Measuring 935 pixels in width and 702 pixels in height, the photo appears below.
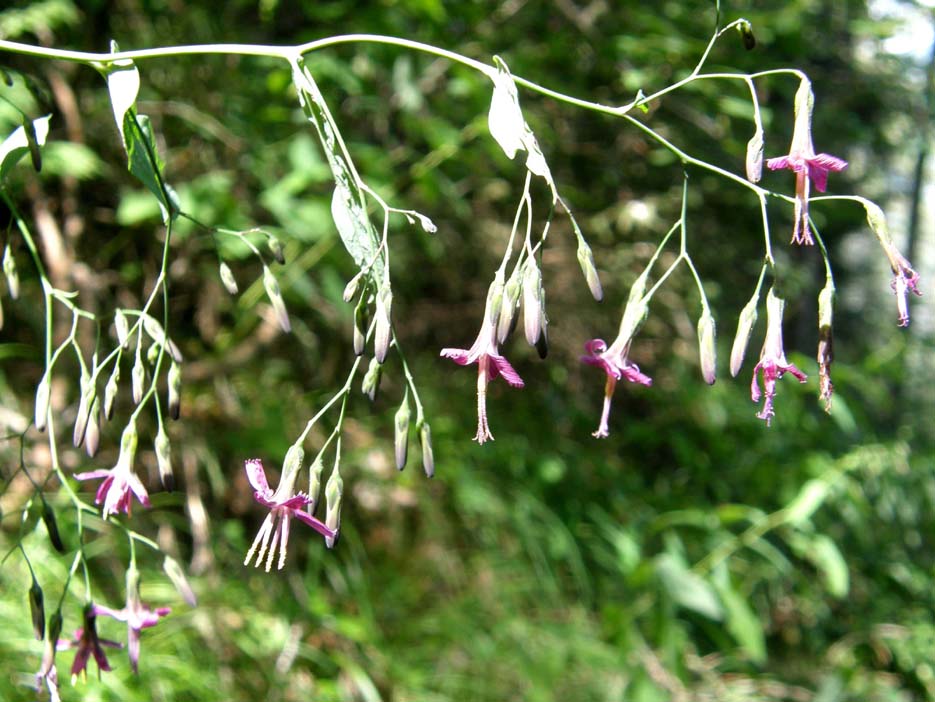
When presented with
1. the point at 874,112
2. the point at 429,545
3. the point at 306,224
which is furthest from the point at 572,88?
the point at 874,112

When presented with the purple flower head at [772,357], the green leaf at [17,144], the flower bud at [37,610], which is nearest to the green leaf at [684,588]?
the purple flower head at [772,357]

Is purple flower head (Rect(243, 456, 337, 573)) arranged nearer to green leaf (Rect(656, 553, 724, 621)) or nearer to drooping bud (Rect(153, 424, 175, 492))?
drooping bud (Rect(153, 424, 175, 492))

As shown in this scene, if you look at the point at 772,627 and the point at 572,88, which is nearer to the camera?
the point at 572,88

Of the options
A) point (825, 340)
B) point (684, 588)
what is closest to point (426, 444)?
point (825, 340)

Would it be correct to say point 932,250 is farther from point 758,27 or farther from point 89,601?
point 89,601

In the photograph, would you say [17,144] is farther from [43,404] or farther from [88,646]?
[88,646]

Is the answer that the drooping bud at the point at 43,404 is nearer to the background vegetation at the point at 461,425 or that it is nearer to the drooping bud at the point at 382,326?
the drooping bud at the point at 382,326

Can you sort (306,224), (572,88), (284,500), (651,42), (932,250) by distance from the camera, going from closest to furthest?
1. (284,500)
2. (306,224)
3. (651,42)
4. (572,88)
5. (932,250)
